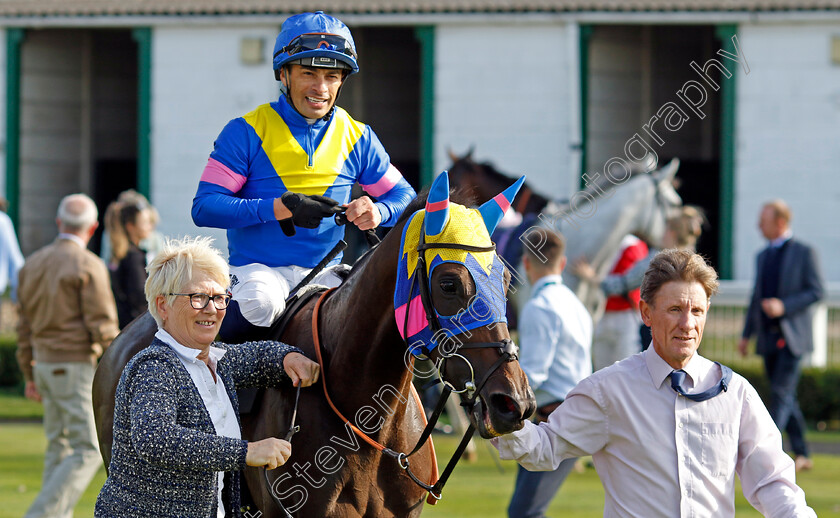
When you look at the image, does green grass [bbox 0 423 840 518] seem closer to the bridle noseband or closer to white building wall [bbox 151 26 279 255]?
the bridle noseband

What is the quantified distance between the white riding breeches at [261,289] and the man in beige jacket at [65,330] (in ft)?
Answer: 8.28

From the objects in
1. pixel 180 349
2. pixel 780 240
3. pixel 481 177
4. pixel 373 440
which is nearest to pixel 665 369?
pixel 373 440

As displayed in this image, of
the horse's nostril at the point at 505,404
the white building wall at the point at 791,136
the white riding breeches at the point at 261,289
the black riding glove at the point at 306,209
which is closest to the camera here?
the horse's nostril at the point at 505,404

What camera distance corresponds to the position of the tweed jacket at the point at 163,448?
2457 millimetres

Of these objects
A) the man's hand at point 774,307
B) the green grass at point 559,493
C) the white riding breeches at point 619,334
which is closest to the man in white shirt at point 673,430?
the green grass at point 559,493

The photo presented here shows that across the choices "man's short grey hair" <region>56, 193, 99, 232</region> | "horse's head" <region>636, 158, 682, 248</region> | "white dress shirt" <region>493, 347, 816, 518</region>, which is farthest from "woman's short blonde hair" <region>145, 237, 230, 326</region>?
"horse's head" <region>636, 158, 682, 248</region>

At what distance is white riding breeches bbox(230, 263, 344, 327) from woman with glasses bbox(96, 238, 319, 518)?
54 cm

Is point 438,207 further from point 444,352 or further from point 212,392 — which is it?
point 212,392

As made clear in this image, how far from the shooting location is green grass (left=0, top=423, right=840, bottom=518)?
20.1 feet

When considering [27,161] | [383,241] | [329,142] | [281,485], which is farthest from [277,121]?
[27,161]

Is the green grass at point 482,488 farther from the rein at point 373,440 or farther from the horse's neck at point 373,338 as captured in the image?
the horse's neck at point 373,338

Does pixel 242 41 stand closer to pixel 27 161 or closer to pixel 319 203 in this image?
pixel 27 161

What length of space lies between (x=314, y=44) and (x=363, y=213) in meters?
0.58

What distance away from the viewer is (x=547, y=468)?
282 cm
